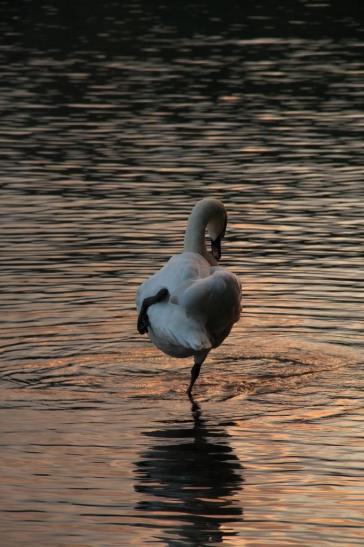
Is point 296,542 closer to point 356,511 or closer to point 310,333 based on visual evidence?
point 356,511

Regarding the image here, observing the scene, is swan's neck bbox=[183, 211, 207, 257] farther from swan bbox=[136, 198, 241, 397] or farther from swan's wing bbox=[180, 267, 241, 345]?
swan's wing bbox=[180, 267, 241, 345]

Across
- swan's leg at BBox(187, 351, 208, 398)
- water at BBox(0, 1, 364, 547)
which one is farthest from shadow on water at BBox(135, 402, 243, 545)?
swan's leg at BBox(187, 351, 208, 398)

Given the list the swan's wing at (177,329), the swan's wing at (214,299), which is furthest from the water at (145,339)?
the swan's wing at (214,299)

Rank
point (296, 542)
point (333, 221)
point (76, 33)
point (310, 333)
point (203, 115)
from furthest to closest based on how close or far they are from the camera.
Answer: point (76, 33)
point (203, 115)
point (333, 221)
point (310, 333)
point (296, 542)

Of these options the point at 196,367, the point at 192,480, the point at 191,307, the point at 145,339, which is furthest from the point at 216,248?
the point at 192,480

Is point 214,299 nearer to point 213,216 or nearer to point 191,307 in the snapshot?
point 191,307

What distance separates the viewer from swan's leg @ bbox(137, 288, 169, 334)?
40.0 feet

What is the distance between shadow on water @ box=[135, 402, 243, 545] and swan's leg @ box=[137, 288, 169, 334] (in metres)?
0.82

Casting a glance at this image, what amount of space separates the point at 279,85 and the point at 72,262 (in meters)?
15.6

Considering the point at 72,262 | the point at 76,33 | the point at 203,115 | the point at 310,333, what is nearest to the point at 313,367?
the point at 310,333

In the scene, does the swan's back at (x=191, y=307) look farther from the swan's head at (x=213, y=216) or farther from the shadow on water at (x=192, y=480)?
the swan's head at (x=213, y=216)

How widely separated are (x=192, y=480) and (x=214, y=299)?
6.39 ft

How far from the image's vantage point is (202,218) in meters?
13.1

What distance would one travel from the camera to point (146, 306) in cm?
1227
